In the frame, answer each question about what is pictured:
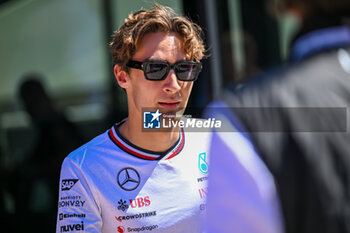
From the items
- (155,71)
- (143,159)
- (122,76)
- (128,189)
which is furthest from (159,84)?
(128,189)

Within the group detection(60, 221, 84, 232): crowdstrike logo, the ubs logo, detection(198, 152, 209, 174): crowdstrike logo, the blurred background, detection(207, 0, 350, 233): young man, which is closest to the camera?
detection(207, 0, 350, 233): young man

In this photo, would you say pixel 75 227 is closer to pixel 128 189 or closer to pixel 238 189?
pixel 128 189

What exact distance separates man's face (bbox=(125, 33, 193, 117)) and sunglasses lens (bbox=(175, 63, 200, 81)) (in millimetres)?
19

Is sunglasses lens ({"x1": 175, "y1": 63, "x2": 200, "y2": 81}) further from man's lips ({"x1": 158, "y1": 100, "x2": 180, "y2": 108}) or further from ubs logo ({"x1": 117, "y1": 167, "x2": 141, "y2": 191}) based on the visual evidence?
ubs logo ({"x1": 117, "y1": 167, "x2": 141, "y2": 191})

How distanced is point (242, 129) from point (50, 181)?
286cm

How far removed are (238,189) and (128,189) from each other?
0.82 meters

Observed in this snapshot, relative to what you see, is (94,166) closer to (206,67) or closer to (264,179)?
(264,179)

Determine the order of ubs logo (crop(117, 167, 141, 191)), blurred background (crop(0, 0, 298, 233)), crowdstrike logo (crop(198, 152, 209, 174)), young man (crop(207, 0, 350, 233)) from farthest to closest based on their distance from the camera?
blurred background (crop(0, 0, 298, 233)), crowdstrike logo (crop(198, 152, 209, 174)), ubs logo (crop(117, 167, 141, 191)), young man (crop(207, 0, 350, 233))

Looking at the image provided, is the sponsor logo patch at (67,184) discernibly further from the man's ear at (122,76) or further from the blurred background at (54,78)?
the blurred background at (54,78)

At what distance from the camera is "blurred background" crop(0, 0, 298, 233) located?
3398mm

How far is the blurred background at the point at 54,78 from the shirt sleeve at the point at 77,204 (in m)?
1.70

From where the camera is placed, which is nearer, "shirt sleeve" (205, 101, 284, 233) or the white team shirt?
"shirt sleeve" (205, 101, 284, 233)

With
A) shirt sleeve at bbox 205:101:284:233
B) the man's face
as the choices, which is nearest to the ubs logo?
the man's face

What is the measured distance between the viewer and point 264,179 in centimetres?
97
